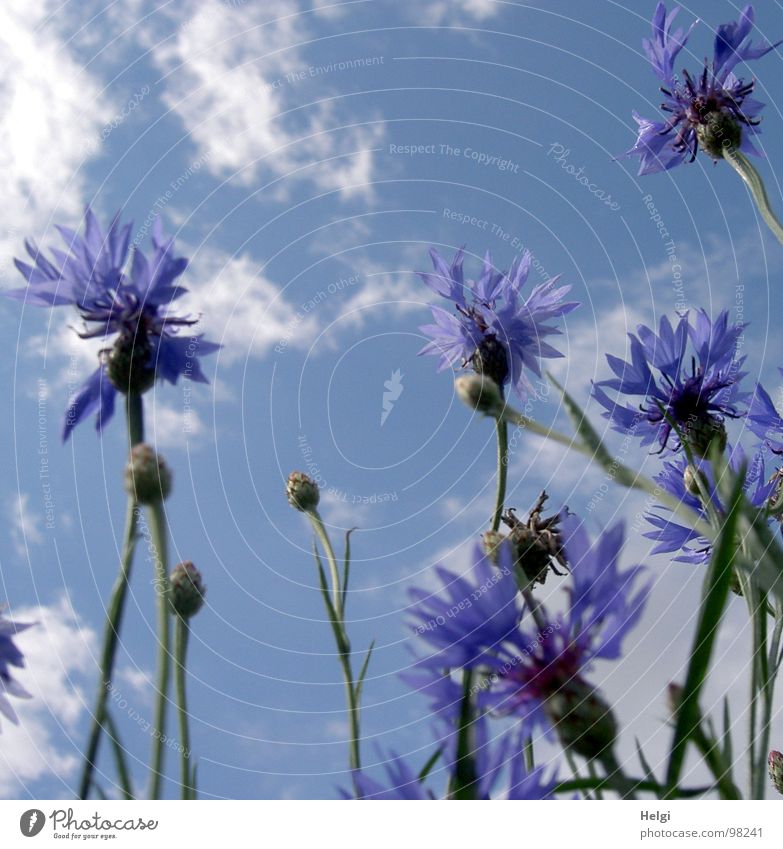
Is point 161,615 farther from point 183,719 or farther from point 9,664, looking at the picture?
point 9,664

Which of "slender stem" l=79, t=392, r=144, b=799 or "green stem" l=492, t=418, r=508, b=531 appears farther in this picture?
"green stem" l=492, t=418, r=508, b=531

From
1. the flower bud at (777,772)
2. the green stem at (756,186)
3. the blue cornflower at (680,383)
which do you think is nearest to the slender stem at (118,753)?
the blue cornflower at (680,383)

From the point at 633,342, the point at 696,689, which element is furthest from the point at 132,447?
the point at 633,342

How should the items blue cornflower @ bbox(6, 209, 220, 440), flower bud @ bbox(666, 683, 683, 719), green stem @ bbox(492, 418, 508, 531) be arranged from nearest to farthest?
flower bud @ bbox(666, 683, 683, 719) → blue cornflower @ bbox(6, 209, 220, 440) → green stem @ bbox(492, 418, 508, 531)

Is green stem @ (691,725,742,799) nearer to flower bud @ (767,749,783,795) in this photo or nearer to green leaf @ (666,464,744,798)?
green leaf @ (666,464,744,798)

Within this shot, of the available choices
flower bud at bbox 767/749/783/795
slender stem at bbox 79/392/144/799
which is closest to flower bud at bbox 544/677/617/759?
slender stem at bbox 79/392/144/799

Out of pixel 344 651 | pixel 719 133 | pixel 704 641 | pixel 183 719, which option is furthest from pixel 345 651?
pixel 719 133
